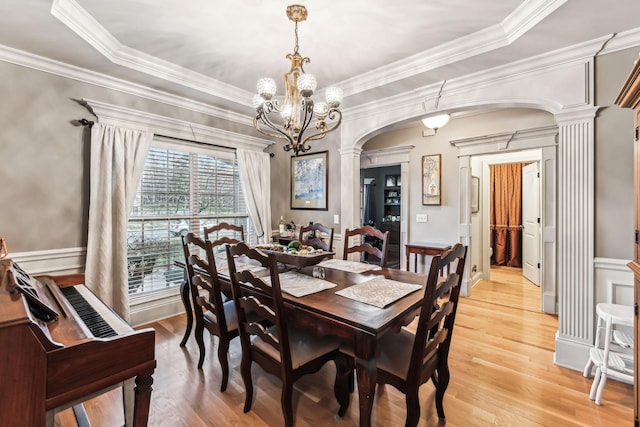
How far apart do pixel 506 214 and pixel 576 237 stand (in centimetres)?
423

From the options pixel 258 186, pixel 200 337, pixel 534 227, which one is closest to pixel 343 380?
pixel 200 337

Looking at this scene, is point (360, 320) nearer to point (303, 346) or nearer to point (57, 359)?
point (303, 346)

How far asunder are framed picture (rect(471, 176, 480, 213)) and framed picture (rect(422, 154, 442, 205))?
0.54m

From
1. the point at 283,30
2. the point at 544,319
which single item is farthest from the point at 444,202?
the point at 283,30

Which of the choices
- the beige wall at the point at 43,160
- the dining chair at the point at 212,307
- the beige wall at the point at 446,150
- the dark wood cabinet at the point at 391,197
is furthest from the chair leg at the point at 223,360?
the dark wood cabinet at the point at 391,197

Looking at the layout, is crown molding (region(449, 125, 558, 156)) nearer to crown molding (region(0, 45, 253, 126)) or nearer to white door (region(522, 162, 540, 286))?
white door (region(522, 162, 540, 286))

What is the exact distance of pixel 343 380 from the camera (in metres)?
1.72

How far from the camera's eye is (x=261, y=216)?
13.0 ft

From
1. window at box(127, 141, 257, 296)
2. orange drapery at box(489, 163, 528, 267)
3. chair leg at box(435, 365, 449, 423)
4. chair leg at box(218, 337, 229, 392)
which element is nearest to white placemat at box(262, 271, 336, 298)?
chair leg at box(218, 337, 229, 392)

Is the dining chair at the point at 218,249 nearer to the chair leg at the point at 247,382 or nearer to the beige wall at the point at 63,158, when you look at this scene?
the chair leg at the point at 247,382

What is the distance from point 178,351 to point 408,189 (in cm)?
376

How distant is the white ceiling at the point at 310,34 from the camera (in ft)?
6.23

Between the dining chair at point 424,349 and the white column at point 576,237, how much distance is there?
1.36 metres

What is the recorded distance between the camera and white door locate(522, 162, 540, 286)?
15.2 ft
